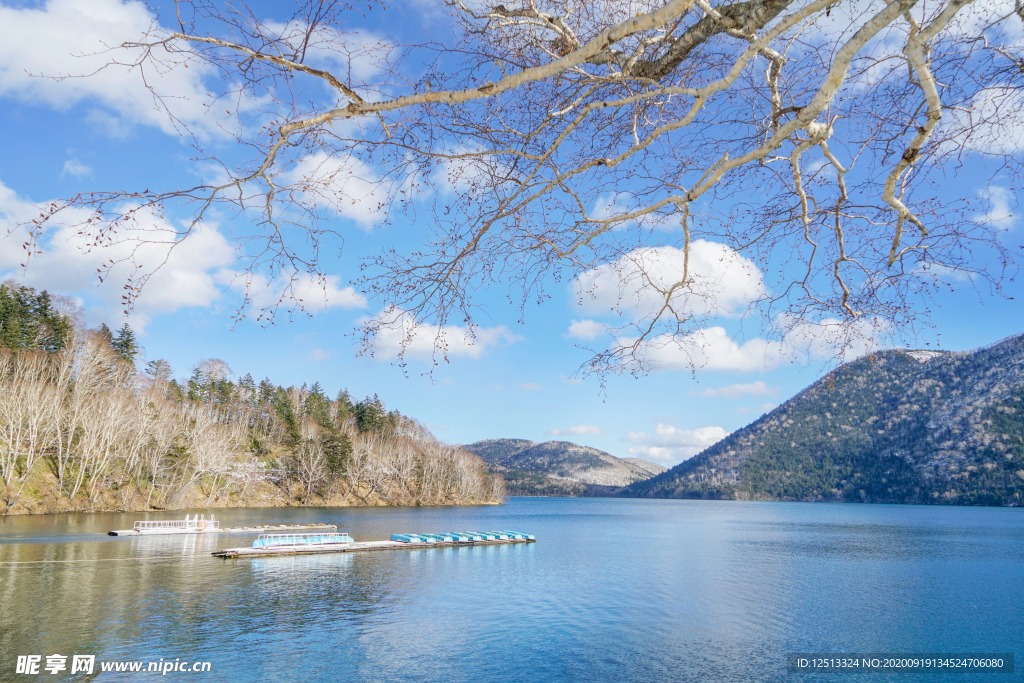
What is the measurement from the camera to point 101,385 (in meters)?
49.8

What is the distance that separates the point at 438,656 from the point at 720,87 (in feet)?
45.9

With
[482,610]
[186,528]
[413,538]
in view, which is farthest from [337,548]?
[482,610]

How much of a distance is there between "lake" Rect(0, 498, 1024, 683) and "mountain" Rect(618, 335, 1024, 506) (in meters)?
84.8

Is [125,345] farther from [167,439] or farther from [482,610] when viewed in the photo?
[482,610]

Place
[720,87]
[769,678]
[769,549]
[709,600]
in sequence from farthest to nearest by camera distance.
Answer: [769,549] < [709,600] < [769,678] < [720,87]

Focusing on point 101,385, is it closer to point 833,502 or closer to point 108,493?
point 108,493

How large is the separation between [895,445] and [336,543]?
158548mm

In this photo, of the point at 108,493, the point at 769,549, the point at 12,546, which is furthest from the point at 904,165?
the point at 108,493

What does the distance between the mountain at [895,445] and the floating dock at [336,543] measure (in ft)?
280

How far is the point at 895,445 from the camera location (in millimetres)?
146875

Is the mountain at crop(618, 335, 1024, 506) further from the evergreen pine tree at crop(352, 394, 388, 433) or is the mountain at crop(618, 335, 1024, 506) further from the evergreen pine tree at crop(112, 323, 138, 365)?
the evergreen pine tree at crop(112, 323, 138, 365)

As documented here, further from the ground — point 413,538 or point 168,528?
point 168,528

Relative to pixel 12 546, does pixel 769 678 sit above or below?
below

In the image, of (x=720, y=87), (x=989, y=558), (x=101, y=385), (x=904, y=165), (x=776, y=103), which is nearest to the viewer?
(x=720, y=87)
